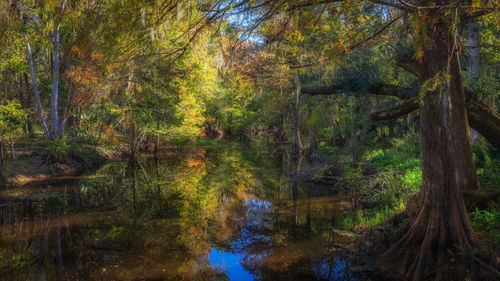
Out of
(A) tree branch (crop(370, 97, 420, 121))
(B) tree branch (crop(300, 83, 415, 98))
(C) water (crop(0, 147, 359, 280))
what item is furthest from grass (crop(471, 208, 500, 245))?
(B) tree branch (crop(300, 83, 415, 98))

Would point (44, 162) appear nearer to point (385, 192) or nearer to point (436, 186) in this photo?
point (385, 192)

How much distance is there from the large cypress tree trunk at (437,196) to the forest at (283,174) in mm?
23

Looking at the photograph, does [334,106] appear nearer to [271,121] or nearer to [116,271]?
[116,271]

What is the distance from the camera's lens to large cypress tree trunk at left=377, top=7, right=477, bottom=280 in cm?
472

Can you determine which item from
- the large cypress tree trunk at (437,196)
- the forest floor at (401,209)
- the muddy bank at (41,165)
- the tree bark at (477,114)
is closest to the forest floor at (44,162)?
the muddy bank at (41,165)

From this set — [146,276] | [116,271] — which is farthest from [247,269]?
[116,271]

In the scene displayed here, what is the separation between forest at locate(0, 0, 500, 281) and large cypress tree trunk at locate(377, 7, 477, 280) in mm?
23

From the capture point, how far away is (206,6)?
420cm

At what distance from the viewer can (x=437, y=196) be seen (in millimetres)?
4875

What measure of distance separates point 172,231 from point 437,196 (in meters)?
6.17

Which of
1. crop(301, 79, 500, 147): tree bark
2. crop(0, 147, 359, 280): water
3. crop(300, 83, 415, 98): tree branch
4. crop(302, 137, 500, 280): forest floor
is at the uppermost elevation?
crop(300, 83, 415, 98): tree branch

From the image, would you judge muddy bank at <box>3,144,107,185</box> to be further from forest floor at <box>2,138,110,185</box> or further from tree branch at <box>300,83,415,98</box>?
tree branch at <box>300,83,415,98</box>

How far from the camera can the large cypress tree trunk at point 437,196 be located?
472 centimetres

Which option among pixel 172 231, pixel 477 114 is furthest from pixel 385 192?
pixel 172 231
